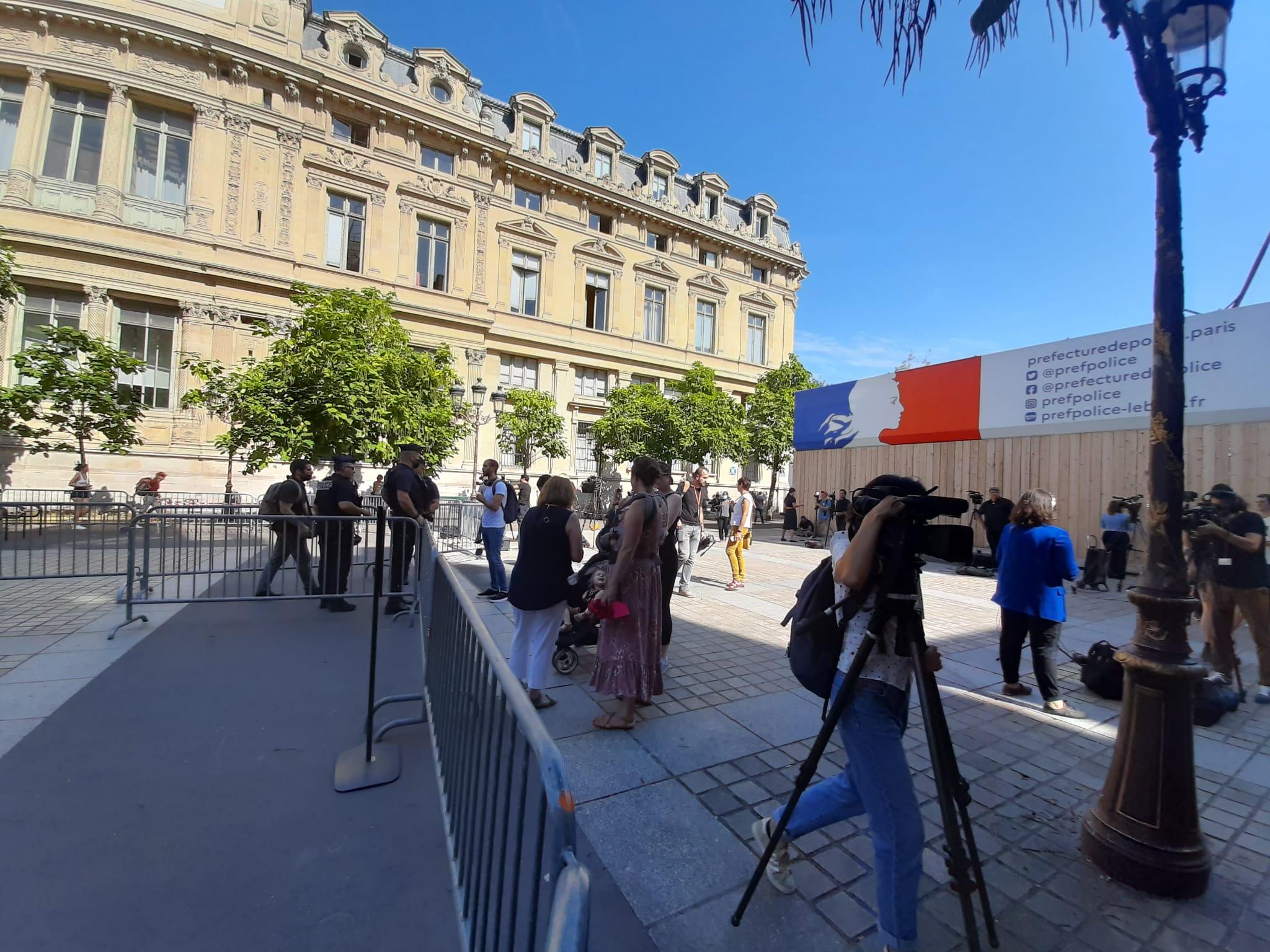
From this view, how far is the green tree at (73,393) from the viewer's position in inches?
578

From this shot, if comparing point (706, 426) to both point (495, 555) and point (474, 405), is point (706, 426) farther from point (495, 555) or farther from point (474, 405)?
point (495, 555)

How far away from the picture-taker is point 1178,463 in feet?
8.18

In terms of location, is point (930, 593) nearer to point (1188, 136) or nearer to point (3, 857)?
point (1188, 136)

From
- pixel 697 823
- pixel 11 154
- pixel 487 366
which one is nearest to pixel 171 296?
pixel 11 154

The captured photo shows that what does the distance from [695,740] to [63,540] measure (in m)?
10.5

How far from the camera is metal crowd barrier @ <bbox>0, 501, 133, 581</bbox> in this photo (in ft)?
22.9

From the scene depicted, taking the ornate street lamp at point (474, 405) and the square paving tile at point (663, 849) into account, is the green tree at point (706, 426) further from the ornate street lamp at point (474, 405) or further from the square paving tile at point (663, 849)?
the square paving tile at point (663, 849)

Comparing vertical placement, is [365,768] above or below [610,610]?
below

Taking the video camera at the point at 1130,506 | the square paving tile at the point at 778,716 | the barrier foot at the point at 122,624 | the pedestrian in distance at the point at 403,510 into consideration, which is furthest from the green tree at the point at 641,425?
the square paving tile at the point at 778,716

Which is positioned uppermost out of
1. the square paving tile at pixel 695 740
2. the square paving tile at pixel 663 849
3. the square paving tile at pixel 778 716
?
the square paving tile at pixel 778 716

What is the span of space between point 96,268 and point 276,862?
2663 cm

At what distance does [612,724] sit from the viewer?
12.4 feet

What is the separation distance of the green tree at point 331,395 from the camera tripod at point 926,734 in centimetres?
1236

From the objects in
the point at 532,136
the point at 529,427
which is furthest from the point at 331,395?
the point at 532,136
